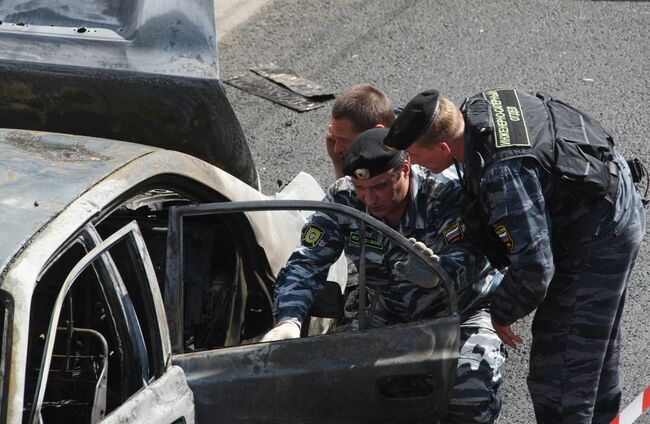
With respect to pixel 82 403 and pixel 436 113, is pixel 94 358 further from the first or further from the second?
pixel 436 113

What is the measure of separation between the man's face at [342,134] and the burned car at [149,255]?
338 millimetres

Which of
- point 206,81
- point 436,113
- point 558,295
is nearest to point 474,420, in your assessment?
point 558,295

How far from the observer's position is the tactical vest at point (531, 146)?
137 inches

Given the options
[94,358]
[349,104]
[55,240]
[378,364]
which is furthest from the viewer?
[349,104]

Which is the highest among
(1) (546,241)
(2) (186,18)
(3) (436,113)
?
(2) (186,18)

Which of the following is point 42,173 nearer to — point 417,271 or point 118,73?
point 118,73

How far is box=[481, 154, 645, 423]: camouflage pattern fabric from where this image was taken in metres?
3.46

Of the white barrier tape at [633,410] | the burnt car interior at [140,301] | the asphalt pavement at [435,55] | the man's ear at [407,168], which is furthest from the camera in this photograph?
the asphalt pavement at [435,55]

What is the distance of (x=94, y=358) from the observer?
366 cm

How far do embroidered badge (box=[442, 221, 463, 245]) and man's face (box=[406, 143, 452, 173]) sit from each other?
0.93 feet

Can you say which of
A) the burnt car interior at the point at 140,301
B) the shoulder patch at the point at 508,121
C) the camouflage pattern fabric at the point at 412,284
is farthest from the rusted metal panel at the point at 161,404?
the shoulder patch at the point at 508,121

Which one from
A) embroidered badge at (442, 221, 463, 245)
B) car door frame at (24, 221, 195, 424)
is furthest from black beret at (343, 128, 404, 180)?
car door frame at (24, 221, 195, 424)

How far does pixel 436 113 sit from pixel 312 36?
4463 millimetres

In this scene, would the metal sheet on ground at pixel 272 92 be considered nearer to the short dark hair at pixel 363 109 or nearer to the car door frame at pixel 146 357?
the short dark hair at pixel 363 109
